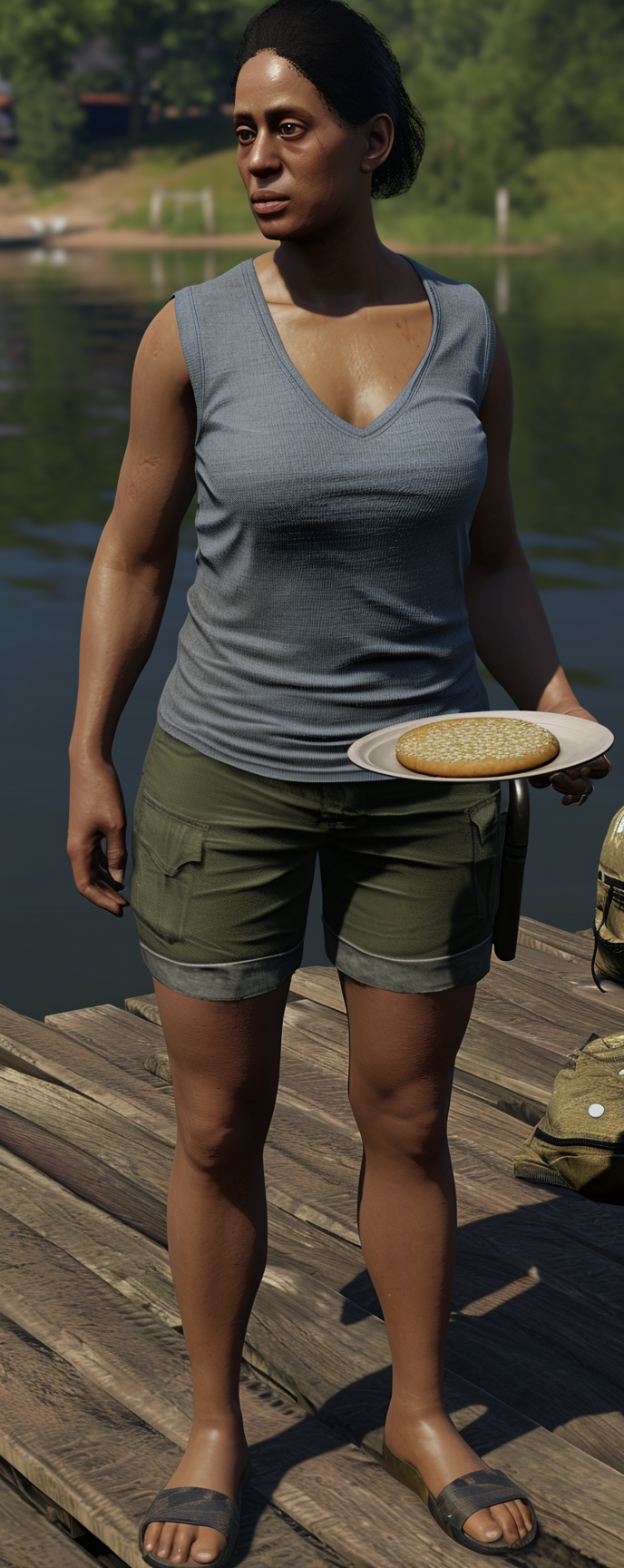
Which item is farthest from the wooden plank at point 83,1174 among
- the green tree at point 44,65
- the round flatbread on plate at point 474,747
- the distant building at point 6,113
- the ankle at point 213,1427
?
the distant building at point 6,113

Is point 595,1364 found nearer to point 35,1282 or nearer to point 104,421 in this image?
point 35,1282

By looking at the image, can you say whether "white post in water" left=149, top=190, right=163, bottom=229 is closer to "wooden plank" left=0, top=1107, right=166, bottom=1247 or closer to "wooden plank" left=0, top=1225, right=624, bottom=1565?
"wooden plank" left=0, top=1107, right=166, bottom=1247

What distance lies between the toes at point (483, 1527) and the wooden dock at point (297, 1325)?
0.16 ft

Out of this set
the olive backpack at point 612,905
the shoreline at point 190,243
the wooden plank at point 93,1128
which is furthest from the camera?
the shoreline at point 190,243

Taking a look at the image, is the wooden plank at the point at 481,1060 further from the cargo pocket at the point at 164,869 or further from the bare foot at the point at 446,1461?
the cargo pocket at the point at 164,869

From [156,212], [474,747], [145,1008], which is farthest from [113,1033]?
[156,212]

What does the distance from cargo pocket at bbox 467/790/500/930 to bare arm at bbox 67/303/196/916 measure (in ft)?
1.78

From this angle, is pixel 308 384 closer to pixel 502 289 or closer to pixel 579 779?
pixel 579 779

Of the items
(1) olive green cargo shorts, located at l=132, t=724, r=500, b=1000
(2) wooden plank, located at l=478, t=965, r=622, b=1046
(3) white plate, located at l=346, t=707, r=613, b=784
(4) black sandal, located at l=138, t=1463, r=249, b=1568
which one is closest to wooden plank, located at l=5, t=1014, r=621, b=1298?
(2) wooden plank, located at l=478, t=965, r=622, b=1046

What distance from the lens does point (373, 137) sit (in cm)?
209

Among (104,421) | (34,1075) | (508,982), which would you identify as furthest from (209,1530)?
(104,421)

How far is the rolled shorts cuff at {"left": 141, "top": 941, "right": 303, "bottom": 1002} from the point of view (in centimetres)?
217

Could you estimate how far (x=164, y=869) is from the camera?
2189 mm

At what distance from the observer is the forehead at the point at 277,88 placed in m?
2.00
